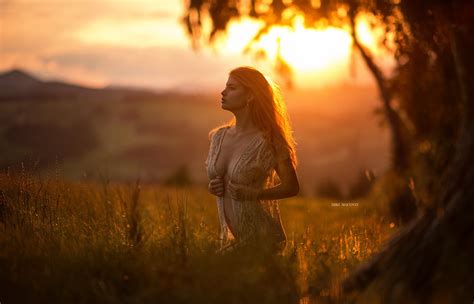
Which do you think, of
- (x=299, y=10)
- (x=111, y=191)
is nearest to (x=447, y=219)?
(x=111, y=191)

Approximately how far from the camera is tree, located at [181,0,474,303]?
4.09 metres

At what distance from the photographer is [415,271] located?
4141mm

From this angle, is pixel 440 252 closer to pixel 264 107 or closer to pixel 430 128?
pixel 264 107

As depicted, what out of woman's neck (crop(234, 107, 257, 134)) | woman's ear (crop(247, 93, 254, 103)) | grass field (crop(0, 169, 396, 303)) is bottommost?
grass field (crop(0, 169, 396, 303))

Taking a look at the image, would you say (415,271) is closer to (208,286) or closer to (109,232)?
(208,286)

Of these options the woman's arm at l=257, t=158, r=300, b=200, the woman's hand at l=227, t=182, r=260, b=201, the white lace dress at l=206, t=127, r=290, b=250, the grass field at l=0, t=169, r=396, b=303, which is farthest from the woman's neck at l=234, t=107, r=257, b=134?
the grass field at l=0, t=169, r=396, b=303

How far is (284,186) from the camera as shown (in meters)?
5.40

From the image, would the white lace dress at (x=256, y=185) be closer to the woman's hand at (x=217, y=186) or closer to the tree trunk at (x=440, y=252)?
the woman's hand at (x=217, y=186)

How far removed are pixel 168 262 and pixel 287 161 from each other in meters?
1.43

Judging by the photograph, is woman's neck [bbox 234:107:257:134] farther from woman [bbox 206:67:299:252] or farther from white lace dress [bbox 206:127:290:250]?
white lace dress [bbox 206:127:290:250]

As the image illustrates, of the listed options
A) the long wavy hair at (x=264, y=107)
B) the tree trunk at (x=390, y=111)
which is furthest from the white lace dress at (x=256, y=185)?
the tree trunk at (x=390, y=111)

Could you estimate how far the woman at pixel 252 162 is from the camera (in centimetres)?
541

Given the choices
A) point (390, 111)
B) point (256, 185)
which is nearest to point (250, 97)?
point (256, 185)

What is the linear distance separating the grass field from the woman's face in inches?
38.8
